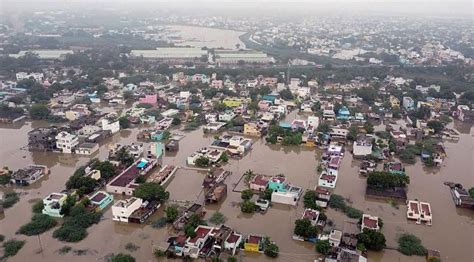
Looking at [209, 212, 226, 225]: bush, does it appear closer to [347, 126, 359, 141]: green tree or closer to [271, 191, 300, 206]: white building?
[271, 191, 300, 206]: white building

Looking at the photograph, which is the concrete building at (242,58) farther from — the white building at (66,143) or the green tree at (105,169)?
the green tree at (105,169)

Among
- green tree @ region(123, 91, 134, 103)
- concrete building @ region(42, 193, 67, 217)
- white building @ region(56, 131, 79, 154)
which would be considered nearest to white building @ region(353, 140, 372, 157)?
concrete building @ region(42, 193, 67, 217)

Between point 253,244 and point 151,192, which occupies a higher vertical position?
point 151,192

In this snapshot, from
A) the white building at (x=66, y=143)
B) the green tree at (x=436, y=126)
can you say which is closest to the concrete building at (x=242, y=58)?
the green tree at (x=436, y=126)

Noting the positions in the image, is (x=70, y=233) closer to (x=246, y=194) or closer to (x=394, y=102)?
(x=246, y=194)

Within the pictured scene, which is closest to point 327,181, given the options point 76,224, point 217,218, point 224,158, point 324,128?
point 224,158

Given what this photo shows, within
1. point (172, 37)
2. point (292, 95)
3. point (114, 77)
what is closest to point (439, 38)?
point (172, 37)
